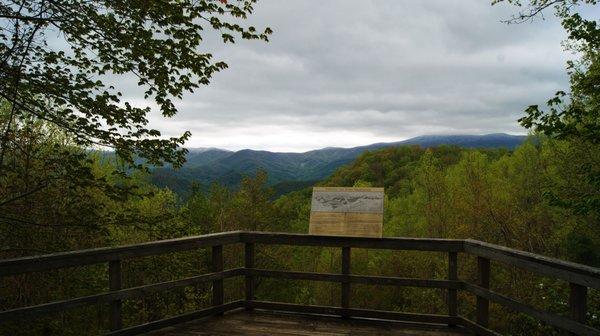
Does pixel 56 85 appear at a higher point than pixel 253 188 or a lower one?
higher

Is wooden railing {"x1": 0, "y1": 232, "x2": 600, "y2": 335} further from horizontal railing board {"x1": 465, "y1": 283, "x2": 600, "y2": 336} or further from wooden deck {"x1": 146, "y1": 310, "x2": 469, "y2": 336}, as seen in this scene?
wooden deck {"x1": 146, "y1": 310, "x2": 469, "y2": 336}

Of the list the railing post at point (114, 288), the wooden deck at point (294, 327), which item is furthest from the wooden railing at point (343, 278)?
the wooden deck at point (294, 327)

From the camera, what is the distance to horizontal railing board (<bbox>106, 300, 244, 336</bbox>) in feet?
18.1

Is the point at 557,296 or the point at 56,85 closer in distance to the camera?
the point at 56,85

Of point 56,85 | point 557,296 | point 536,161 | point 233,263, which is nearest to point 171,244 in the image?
point 56,85

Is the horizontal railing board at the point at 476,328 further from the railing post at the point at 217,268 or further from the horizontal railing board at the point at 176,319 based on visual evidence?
the railing post at the point at 217,268

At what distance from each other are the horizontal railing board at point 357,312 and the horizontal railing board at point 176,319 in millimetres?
288

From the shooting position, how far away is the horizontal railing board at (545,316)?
4035 mm

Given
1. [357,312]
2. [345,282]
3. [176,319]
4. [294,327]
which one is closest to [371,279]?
[345,282]

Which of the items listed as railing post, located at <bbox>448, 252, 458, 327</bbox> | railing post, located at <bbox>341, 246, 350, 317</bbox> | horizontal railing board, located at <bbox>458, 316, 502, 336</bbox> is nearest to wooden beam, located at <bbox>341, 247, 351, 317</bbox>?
railing post, located at <bbox>341, 246, 350, 317</bbox>

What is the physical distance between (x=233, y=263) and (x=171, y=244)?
2185cm

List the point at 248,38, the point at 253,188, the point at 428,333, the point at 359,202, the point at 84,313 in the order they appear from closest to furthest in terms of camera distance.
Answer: the point at 428,333 < the point at 359,202 < the point at 248,38 < the point at 84,313 < the point at 253,188

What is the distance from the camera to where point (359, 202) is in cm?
660

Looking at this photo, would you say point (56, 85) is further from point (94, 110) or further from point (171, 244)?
point (171, 244)
